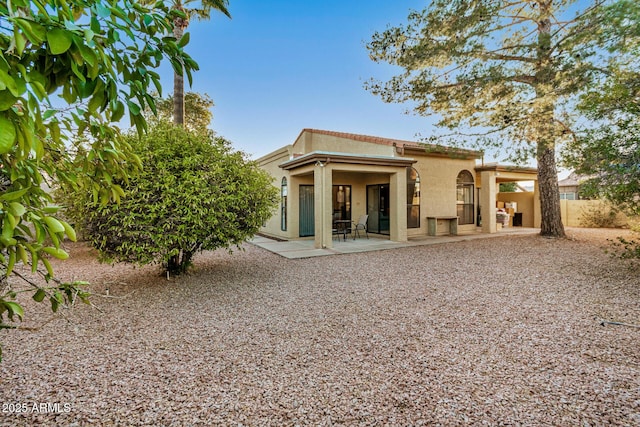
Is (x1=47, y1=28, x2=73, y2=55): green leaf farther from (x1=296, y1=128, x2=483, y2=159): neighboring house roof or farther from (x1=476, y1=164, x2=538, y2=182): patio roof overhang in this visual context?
(x1=476, y1=164, x2=538, y2=182): patio roof overhang

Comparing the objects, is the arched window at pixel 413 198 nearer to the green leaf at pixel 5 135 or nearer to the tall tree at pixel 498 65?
the tall tree at pixel 498 65

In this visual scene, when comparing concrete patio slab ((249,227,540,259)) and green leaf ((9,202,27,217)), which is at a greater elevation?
green leaf ((9,202,27,217))

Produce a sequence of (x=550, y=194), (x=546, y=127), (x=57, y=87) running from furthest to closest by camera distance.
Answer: (x=550, y=194)
(x=546, y=127)
(x=57, y=87)

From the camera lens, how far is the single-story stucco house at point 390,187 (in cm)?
1184

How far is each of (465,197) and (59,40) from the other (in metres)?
16.1

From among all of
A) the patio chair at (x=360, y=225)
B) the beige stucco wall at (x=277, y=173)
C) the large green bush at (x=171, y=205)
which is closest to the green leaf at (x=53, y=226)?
the large green bush at (x=171, y=205)

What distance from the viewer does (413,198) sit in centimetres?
1340

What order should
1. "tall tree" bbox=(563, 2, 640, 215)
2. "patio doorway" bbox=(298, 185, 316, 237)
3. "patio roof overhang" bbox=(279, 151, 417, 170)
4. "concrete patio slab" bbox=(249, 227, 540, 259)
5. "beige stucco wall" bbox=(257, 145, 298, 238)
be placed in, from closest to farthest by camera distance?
"tall tree" bbox=(563, 2, 640, 215)
"concrete patio slab" bbox=(249, 227, 540, 259)
"patio roof overhang" bbox=(279, 151, 417, 170)
"beige stucco wall" bbox=(257, 145, 298, 238)
"patio doorway" bbox=(298, 185, 316, 237)

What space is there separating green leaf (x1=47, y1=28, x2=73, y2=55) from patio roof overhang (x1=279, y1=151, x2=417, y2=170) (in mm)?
9170

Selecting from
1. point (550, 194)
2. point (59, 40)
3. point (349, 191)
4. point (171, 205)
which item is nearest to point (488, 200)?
point (550, 194)

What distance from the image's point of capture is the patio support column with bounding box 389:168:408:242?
11.6 meters

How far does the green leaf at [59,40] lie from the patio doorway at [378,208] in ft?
41.8

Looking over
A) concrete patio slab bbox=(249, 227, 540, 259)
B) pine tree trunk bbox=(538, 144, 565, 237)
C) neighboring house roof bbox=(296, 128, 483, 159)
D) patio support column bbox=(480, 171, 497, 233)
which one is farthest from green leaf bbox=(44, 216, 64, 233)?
patio support column bbox=(480, 171, 497, 233)

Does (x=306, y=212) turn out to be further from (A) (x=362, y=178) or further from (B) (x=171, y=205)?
(B) (x=171, y=205)
